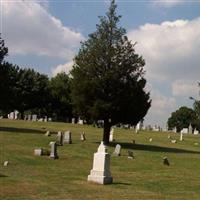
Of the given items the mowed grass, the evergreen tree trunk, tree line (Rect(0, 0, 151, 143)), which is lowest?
the mowed grass

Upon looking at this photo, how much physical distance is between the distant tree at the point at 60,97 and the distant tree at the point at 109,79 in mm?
68801

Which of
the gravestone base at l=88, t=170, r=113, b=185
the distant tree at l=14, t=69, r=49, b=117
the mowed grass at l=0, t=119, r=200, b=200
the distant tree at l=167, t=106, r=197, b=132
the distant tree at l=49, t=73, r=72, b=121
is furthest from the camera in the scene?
the distant tree at l=167, t=106, r=197, b=132

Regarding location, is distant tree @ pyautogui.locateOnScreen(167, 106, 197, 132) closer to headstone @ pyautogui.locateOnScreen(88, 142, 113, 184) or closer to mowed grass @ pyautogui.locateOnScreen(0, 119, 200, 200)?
mowed grass @ pyautogui.locateOnScreen(0, 119, 200, 200)

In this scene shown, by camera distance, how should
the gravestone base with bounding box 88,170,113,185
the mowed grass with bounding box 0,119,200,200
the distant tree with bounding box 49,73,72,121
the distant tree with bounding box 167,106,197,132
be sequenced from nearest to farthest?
1. the mowed grass with bounding box 0,119,200,200
2. the gravestone base with bounding box 88,170,113,185
3. the distant tree with bounding box 49,73,72,121
4. the distant tree with bounding box 167,106,197,132

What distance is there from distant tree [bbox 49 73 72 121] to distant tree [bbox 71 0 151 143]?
6880 centimetres

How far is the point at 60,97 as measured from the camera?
11412 cm

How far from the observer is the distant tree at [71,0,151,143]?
132 ft

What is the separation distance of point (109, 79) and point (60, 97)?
74.5m

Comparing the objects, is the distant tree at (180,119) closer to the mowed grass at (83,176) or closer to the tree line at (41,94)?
the tree line at (41,94)

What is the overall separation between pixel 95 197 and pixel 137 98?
24422 millimetres

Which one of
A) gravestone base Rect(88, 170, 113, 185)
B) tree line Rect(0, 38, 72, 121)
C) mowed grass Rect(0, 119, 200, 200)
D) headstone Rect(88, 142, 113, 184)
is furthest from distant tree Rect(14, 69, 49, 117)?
gravestone base Rect(88, 170, 113, 185)

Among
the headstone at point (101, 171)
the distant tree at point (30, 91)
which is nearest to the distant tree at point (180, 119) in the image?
the distant tree at point (30, 91)

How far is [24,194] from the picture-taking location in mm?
16812

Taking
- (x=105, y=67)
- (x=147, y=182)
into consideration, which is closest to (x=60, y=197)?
(x=147, y=182)
